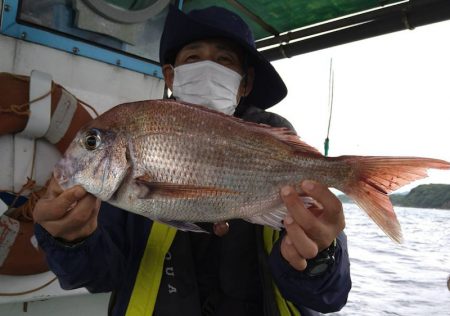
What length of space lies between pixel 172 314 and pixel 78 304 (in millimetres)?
1941

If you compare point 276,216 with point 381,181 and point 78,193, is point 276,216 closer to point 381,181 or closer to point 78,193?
point 381,181

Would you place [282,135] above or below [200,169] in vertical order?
above

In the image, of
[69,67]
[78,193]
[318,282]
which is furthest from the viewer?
[69,67]

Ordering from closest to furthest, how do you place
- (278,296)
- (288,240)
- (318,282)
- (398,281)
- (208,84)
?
1. (288,240)
2. (318,282)
3. (278,296)
4. (208,84)
5. (398,281)

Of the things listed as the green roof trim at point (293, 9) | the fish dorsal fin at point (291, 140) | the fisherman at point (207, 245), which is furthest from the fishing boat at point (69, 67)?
the fish dorsal fin at point (291, 140)

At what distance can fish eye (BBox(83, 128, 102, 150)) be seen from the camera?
1.59 meters

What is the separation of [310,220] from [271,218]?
0.18 metres

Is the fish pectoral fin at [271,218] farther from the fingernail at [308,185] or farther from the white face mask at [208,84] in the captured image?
the white face mask at [208,84]

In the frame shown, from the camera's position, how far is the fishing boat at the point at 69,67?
2855 mm

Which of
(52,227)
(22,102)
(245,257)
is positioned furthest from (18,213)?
(245,257)

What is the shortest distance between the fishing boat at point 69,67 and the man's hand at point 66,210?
144 centimetres

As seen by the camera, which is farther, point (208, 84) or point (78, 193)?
point (208, 84)

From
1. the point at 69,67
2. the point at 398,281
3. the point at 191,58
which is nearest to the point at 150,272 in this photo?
the point at 191,58

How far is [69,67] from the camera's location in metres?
3.42
